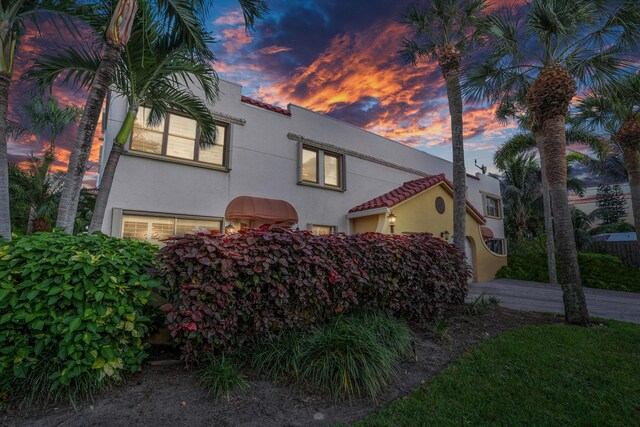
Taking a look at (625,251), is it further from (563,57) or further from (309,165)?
(309,165)

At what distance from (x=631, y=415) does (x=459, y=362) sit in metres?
1.70

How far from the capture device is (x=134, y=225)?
7570 millimetres

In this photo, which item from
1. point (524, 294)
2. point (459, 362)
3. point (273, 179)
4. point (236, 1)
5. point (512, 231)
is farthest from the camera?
point (512, 231)

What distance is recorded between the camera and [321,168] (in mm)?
11516

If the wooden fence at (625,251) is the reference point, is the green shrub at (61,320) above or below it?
below

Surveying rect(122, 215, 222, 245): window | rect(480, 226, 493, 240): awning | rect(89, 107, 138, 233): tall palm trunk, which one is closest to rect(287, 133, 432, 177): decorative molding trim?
rect(122, 215, 222, 245): window

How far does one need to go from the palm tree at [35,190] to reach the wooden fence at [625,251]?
91.0ft

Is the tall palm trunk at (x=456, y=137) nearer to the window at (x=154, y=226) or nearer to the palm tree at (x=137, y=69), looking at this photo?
the window at (x=154, y=226)

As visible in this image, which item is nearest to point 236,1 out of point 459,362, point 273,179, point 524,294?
point 273,179

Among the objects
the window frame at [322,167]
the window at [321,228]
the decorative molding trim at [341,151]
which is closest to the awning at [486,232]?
the decorative molding trim at [341,151]

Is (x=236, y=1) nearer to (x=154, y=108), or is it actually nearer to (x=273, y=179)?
(x=154, y=108)

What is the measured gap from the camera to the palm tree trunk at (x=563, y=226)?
6398 mm

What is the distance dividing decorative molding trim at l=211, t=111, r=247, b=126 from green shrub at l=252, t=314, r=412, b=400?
24.1ft

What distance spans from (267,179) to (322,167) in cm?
253
